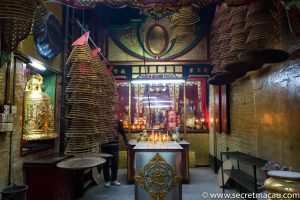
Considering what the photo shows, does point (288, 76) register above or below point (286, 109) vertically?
above

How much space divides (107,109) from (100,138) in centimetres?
83

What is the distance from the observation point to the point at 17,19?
7.97 feet

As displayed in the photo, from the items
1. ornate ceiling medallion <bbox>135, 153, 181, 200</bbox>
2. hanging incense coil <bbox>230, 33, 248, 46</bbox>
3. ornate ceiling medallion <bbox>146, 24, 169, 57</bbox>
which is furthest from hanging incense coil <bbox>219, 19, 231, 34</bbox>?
ornate ceiling medallion <bbox>146, 24, 169, 57</bbox>

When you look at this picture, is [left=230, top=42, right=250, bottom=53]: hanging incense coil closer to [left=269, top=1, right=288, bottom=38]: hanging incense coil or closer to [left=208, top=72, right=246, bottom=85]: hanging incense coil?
[left=269, top=1, right=288, bottom=38]: hanging incense coil

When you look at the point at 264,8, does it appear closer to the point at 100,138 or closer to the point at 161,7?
the point at 161,7

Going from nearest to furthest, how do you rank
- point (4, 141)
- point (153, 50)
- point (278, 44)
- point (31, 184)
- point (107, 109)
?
point (4, 141) → point (31, 184) → point (278, 44) → point (107, 109) → point (153, 50)

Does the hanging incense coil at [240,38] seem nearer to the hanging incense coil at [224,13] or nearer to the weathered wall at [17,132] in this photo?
the hanging incense coil at [224,13]

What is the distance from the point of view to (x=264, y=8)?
344cm

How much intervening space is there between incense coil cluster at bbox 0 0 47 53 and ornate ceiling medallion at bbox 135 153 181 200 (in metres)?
2.06

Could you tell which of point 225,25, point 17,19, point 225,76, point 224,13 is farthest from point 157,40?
point 17,19

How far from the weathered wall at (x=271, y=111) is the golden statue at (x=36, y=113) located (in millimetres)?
3475

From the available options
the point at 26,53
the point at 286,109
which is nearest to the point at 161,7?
the point at 26,53

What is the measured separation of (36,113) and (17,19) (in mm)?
1667

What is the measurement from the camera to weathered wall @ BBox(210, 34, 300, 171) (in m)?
3.40
